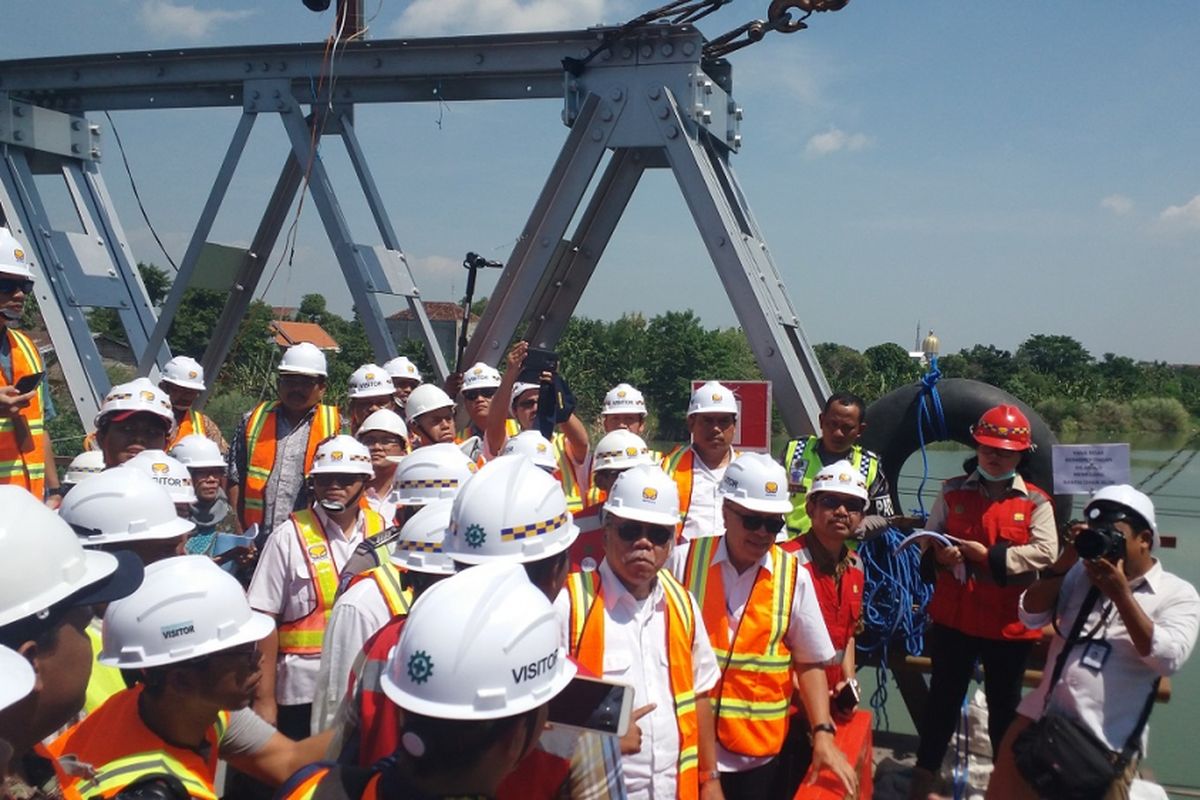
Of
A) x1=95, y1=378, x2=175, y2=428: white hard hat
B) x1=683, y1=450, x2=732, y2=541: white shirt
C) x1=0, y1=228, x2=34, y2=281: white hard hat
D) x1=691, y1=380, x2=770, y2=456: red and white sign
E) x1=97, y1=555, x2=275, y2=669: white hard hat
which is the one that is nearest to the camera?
x1=97, y1=555, x2=275, y2=669: white hard hat

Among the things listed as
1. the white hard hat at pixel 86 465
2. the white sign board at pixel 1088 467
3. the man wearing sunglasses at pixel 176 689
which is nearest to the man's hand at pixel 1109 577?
the white sign board at pixel 1088 467

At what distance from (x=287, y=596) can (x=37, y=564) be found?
1.58 metres

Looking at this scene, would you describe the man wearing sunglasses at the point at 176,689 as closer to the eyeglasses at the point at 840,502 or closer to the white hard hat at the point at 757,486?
the white hard hat at the point at 757,486

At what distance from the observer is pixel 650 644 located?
2371 mm

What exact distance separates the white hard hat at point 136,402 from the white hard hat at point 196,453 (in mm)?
216

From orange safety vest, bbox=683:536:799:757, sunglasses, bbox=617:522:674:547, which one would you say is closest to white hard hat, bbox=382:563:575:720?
sunglasses, bbox=617:522:674:547

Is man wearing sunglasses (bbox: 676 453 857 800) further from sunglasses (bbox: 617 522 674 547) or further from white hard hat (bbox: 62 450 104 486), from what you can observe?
white hard hat (bbox: 62 450 104 486)

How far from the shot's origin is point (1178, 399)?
20.9 metres

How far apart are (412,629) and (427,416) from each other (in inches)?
138

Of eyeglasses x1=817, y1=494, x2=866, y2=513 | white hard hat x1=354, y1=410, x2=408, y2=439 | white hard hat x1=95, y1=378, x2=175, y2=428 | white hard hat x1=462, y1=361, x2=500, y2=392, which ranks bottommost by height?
eyeglasses x1=817, y1=494, x2=866, y2=513

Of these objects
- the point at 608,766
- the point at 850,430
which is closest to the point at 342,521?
the point at 608,766

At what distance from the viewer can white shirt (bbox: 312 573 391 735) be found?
241 centimetres

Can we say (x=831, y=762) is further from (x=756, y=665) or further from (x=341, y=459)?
(x=341, y=459)

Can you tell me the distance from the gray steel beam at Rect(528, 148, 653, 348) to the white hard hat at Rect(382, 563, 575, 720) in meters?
4.19
